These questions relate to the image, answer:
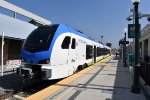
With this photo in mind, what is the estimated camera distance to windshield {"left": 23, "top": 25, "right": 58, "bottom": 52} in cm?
1173

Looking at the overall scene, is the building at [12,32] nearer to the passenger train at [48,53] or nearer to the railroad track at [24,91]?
the railroad track at [24,91]

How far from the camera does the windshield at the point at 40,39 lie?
11727 mm

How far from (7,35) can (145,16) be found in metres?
11.3

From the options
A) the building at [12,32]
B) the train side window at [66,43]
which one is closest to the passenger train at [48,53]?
the train side window at [66,43]

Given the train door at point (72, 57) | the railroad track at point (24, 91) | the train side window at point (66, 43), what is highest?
the train side window at point (66, 43)

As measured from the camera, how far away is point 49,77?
11125 millimetres

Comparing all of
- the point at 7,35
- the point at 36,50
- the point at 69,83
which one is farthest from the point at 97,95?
the point at 7,35

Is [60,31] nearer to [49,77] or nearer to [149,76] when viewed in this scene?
[49,77]

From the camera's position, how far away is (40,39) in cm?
1212

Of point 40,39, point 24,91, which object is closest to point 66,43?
point 40,39

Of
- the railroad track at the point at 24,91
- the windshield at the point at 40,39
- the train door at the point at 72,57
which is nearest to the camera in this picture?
the railroad track at the point at 24,91

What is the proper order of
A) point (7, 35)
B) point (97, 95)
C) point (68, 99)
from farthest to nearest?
1. point (7, 35)
2. point (97, 95)
3. point (68, 99)

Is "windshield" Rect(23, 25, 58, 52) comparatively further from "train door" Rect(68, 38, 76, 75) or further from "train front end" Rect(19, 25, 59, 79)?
"train door" Rect(68, 38, 76, 75)

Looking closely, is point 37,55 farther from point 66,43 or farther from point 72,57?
point 72,57
